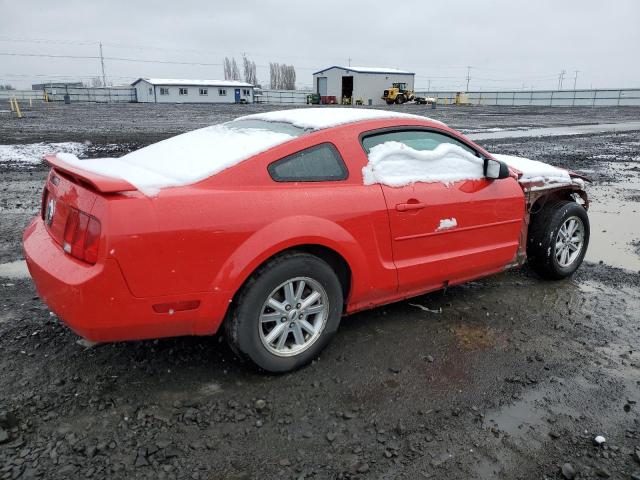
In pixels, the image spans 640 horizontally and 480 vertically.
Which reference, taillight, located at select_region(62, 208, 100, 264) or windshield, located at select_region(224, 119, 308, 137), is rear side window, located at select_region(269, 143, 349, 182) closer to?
windshield, located at select_region(224, 119, 308, 137)

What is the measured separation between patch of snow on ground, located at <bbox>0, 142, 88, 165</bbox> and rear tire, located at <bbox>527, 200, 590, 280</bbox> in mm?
10665

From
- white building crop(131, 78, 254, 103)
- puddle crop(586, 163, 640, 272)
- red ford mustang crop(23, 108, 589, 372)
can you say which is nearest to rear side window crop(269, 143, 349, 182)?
red ford mustang crop(23, 108, 589, 372)

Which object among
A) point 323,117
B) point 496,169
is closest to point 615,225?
point 496,169

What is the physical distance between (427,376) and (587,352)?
1.27 m

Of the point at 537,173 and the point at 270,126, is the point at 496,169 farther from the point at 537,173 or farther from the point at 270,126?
the point at 270,126

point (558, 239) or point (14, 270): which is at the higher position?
point (558, 239)

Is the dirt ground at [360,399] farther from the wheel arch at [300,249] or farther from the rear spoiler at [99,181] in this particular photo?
the rear spoiler at [99,181]

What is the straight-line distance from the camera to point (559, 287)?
479 cm

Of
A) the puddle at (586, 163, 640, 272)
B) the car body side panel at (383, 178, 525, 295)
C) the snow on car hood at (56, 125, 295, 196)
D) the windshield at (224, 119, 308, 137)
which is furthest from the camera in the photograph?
the puddle at (586, 163, 640, 272)

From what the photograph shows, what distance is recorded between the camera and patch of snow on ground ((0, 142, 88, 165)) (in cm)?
1173

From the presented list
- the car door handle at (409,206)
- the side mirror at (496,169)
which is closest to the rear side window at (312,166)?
the car door handle at (409,206)

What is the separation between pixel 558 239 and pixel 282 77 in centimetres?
10476

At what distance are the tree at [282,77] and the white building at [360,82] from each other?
43.3m

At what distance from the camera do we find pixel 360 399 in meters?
2.98
